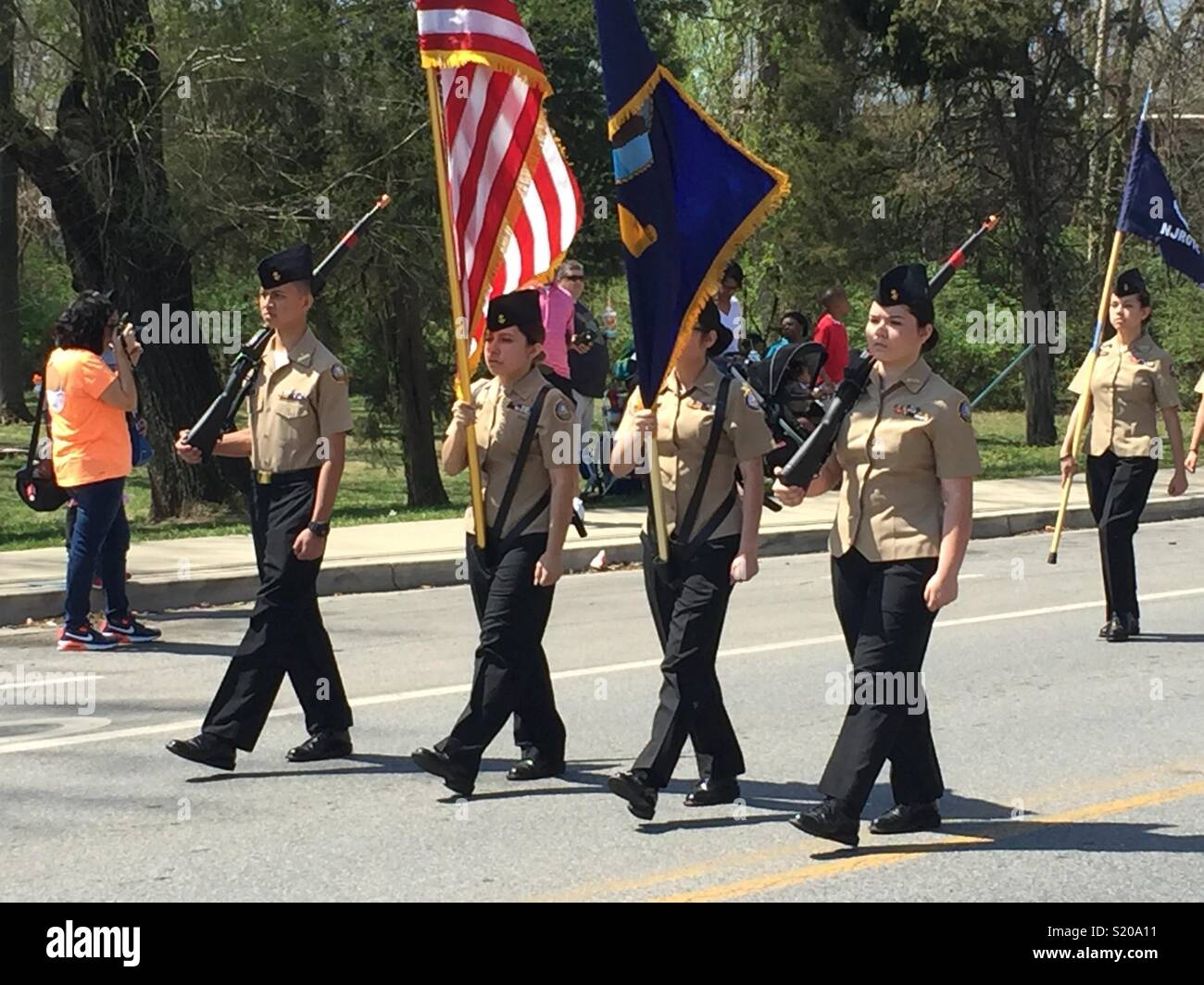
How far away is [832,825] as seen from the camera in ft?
21.2

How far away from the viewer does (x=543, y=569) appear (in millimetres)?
7277

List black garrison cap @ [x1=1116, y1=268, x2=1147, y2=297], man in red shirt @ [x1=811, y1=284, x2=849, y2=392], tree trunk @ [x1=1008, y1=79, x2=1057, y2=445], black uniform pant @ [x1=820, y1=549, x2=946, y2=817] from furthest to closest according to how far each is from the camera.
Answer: tree trunk @ [x1=1008, y1=79, x2=1057, y2=445], man in red shirt @ [x1=811, y1=284, x2=849, y2=392], black garrison cap @ [x1=1116, y1=268, x2=1147, y2=297], black uniform pant @ [x1=820, y1=549, x2=946, y2=817]

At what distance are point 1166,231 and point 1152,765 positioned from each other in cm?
610

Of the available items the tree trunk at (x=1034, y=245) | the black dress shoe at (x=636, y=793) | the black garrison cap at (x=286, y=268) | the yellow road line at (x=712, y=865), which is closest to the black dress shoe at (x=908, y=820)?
the yellow road line at (x=712, y=865)

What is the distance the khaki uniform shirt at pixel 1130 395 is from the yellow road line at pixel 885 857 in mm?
4060

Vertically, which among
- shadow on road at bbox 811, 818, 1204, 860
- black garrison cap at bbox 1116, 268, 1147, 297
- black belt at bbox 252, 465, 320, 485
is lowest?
shadow on road at bbox 811, 818, 1204, 860

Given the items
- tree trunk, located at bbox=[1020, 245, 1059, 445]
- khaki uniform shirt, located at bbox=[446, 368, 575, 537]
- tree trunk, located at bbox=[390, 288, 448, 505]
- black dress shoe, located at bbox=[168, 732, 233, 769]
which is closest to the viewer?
khaki uniform shirt, located at bbox=[446, 368, 575, 537]

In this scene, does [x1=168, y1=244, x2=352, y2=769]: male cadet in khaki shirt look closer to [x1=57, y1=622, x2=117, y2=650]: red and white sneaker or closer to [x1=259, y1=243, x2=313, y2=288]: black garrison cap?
[x1=259, y1=243, x2=313, y2=288]: black garrison cap

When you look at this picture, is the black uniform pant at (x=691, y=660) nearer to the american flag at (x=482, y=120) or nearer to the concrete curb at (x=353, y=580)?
the american flag at (x=482, y=120)

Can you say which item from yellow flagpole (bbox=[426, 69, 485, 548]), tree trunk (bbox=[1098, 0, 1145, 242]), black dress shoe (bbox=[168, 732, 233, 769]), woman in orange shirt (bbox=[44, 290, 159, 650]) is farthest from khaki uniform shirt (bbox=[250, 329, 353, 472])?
tree trunk (bbox=[1098, 0, 1145, 242])

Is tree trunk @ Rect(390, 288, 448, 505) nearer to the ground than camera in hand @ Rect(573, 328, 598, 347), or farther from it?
nearer to the ground

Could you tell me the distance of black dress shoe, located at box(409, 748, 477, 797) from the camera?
7180mm

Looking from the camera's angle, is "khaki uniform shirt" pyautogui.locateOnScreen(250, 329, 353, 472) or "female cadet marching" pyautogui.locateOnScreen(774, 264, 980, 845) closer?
"female cadet marching" pyautogui.locateOnScreen(774, 264, 980, 845)

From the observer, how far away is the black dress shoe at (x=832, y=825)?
21.2 ft
